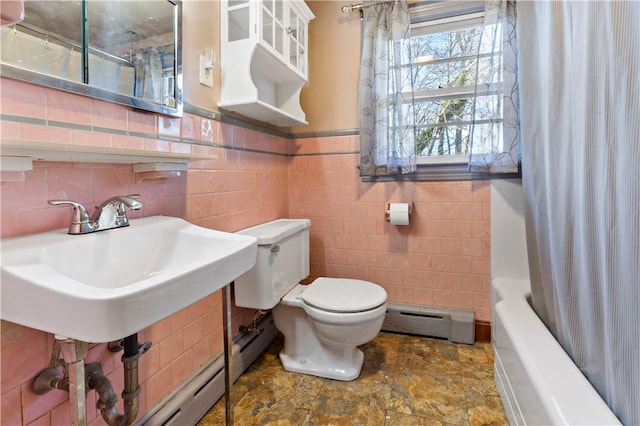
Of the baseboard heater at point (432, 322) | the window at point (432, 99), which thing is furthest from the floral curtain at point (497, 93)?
the baseboard heater at point (432, 322)

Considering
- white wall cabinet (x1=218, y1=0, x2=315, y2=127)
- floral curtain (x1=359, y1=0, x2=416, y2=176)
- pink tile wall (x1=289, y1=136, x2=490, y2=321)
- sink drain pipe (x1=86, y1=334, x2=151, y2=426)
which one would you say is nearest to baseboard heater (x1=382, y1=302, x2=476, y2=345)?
pink tile wall (x1=289, y1=136, x2=490, y2=321)

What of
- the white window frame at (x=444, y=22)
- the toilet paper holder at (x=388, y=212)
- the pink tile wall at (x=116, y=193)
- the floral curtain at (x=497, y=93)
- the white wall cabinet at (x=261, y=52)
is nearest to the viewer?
the pink tile wall at (x=116, y=193)

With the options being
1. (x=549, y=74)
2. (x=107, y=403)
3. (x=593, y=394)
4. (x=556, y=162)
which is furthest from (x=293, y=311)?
(x=549, y=74)

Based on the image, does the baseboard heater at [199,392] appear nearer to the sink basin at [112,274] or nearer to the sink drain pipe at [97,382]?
the sink drain pipe at [97,382]

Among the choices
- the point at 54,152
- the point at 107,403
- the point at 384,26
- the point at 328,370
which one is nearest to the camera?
the point at 54,152

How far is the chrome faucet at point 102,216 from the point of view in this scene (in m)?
0.84

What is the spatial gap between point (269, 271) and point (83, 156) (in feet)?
2.98

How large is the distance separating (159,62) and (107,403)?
110cm

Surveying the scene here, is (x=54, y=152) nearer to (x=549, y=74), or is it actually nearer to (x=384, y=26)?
(x=549, y=74)

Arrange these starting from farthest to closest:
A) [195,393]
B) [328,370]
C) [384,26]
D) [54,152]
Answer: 1. [384,26]
2. [328,370]
3. [195,393]
4. [54,152]

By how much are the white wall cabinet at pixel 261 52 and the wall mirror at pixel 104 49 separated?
0.28m

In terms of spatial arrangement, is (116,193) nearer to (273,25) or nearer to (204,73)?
(204,73)

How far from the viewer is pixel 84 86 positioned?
3.01 ft

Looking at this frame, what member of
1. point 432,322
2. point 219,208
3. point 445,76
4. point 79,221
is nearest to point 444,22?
point 445,76
